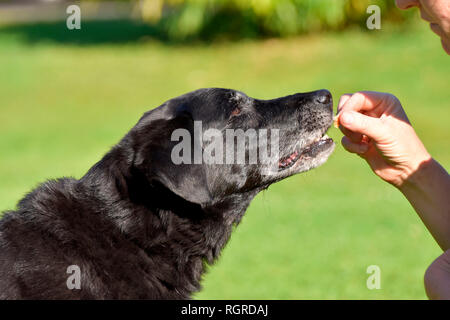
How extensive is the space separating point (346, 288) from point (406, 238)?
Answer: 213 cm

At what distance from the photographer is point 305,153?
15.1 ft

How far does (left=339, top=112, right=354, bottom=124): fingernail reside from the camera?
4.17 meters

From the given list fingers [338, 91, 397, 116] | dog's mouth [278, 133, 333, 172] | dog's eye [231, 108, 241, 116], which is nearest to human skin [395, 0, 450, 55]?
fingers [338, 91, 397, 116]

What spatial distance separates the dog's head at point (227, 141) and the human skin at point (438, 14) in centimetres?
98

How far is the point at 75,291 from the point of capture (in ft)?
11.7

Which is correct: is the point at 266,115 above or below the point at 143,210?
above

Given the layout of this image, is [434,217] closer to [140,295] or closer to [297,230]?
[140,295]

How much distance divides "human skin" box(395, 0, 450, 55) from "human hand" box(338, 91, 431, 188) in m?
0.59

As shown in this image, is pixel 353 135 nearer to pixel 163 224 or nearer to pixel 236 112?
pixel 236 112

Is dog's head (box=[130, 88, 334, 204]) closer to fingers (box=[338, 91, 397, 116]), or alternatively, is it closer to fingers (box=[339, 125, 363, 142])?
fingers (box=[339, 125, 363, 142])

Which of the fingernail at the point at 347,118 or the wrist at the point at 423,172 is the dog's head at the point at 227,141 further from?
the wrist at the point at 423,172

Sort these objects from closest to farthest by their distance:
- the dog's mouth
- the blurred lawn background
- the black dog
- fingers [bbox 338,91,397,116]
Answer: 1. the black dog
2. fingers [bbox 338,91,397,116]
3. the dog's mouth
4. the blurred lawn background

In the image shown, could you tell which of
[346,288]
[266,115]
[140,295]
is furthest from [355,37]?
[140,295]

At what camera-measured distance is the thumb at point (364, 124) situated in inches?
164
